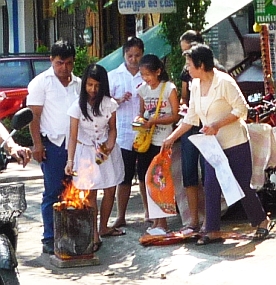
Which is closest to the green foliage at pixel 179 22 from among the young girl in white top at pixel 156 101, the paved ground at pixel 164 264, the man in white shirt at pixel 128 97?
the man in white shirt at pixel 128 97

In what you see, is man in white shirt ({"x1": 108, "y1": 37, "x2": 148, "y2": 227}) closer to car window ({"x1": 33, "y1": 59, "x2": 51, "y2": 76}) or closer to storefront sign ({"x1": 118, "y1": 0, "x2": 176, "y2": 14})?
storefront sign ({"x1": 118, "y1": 0, "x2": 176, "y2": 14})

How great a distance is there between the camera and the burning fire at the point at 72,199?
26.6 feet

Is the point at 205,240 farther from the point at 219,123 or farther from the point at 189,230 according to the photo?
the point at 219,123

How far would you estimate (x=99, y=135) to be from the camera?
8.54 metres

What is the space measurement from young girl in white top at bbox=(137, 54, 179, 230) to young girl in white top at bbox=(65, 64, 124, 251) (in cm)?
44

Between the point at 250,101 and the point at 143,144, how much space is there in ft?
4.58

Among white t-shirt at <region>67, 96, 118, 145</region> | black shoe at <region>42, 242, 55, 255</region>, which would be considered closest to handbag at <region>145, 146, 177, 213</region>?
white t-shirt at <region>67, 96, 118, 145</region>

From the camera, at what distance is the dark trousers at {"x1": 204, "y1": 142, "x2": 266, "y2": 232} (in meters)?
8.18

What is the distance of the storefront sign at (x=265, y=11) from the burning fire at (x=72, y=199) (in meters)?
2.64

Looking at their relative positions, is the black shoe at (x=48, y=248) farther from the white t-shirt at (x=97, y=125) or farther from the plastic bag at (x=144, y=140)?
the plastic bag at (x=144, y=140)

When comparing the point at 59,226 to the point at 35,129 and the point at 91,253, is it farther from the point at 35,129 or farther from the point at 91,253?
the point at 35,129

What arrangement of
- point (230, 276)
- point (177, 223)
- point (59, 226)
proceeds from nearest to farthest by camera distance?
point (230, 276) → point (59, 226) → point (177, 223)

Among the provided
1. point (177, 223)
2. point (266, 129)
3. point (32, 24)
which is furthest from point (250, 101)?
point (32, 24)

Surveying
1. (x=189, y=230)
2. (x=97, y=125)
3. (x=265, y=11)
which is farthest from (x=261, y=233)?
(x=265, y=11)
